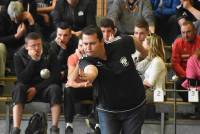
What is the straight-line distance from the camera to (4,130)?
7.59 metres

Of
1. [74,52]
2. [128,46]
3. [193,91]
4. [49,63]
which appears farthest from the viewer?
[74,52]

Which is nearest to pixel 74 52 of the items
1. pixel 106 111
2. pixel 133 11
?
pixel 133 11

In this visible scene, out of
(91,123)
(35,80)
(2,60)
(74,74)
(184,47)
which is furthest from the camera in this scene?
(2,60)

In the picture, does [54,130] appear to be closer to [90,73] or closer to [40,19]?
[90,73]

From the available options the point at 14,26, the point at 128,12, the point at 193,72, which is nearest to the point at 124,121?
the point at 193,72

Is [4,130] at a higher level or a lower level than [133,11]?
lower

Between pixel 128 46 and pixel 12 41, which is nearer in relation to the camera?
pixel 128 46

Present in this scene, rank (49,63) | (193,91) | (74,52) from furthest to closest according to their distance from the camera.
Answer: (74,52) → (49,63) → (193,91)

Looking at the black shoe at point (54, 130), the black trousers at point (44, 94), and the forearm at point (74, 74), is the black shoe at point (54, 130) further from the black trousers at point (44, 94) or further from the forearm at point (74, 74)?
the forearm at point (74, 74)

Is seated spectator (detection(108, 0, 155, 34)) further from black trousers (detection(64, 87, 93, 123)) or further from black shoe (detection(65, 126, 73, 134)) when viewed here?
black shoe (detection(65, 126, 73, 134))

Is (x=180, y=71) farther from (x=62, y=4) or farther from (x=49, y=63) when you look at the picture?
(x=62, y=4)

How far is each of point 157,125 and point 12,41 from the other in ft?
8.38

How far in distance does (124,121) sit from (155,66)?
72.9 inches

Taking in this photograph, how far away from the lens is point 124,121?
16.8ft
